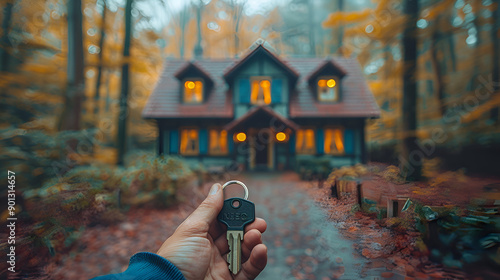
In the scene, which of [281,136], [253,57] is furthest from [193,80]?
[281,136]

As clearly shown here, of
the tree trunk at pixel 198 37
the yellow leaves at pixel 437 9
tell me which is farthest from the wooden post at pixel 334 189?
the tree trunk at pixel 198 37

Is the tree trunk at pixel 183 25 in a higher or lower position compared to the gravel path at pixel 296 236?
higher

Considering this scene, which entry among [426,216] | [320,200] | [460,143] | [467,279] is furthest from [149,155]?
[460,143]

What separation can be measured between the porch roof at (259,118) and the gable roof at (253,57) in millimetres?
316

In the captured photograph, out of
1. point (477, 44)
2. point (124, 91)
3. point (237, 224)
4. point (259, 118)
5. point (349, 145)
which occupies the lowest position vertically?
point (237, 224)

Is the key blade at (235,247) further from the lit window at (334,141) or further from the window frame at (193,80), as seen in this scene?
the window frame at (193,80)

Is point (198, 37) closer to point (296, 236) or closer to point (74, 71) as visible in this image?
point (74, 71)

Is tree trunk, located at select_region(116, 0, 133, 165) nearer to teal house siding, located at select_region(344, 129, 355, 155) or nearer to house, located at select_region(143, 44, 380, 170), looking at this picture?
house, located at select_region(143, 44, 380, 170)

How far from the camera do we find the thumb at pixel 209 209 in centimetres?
94

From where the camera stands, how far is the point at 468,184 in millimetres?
803

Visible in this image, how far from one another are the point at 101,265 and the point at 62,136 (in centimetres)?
104

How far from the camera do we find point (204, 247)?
3.18 ft

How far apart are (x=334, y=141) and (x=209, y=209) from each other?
0.95m

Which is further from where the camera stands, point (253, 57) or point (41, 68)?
point (41, 68)
